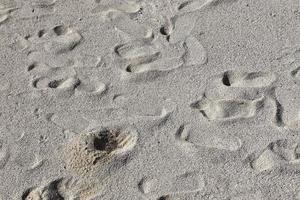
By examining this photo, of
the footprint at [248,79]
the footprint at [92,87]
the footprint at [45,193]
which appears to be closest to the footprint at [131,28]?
the footprint at [92,87]

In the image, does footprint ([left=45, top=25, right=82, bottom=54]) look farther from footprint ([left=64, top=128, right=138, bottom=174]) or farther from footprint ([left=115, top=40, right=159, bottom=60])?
footprint ([left=64, top=128, right=138, bottom=174])

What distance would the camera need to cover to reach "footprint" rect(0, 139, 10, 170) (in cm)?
331

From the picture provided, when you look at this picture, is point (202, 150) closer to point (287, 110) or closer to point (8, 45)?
point (287, 110)

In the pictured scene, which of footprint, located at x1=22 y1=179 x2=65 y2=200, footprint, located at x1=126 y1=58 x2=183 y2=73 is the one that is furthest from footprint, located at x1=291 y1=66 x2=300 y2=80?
footprint, located at x1=22 y1=179 x2=65 y2=200

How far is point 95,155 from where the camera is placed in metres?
3.29

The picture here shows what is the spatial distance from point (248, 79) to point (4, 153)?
135cm

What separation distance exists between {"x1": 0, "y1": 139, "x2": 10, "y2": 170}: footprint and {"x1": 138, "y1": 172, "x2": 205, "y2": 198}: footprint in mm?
695

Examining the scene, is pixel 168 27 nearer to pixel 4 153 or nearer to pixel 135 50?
pixel 135 50

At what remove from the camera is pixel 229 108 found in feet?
11.4

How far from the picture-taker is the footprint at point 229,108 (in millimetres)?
3443

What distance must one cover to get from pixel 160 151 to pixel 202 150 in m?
0.21

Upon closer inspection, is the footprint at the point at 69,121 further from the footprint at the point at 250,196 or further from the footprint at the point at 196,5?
the footprint at the point at 196,5

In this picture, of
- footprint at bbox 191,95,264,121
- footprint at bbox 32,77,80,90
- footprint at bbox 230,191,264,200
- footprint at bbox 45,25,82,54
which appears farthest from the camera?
footprint at bbox 45,25,82,54

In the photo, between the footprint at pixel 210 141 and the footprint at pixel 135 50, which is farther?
the footprint at pixel 135 50
